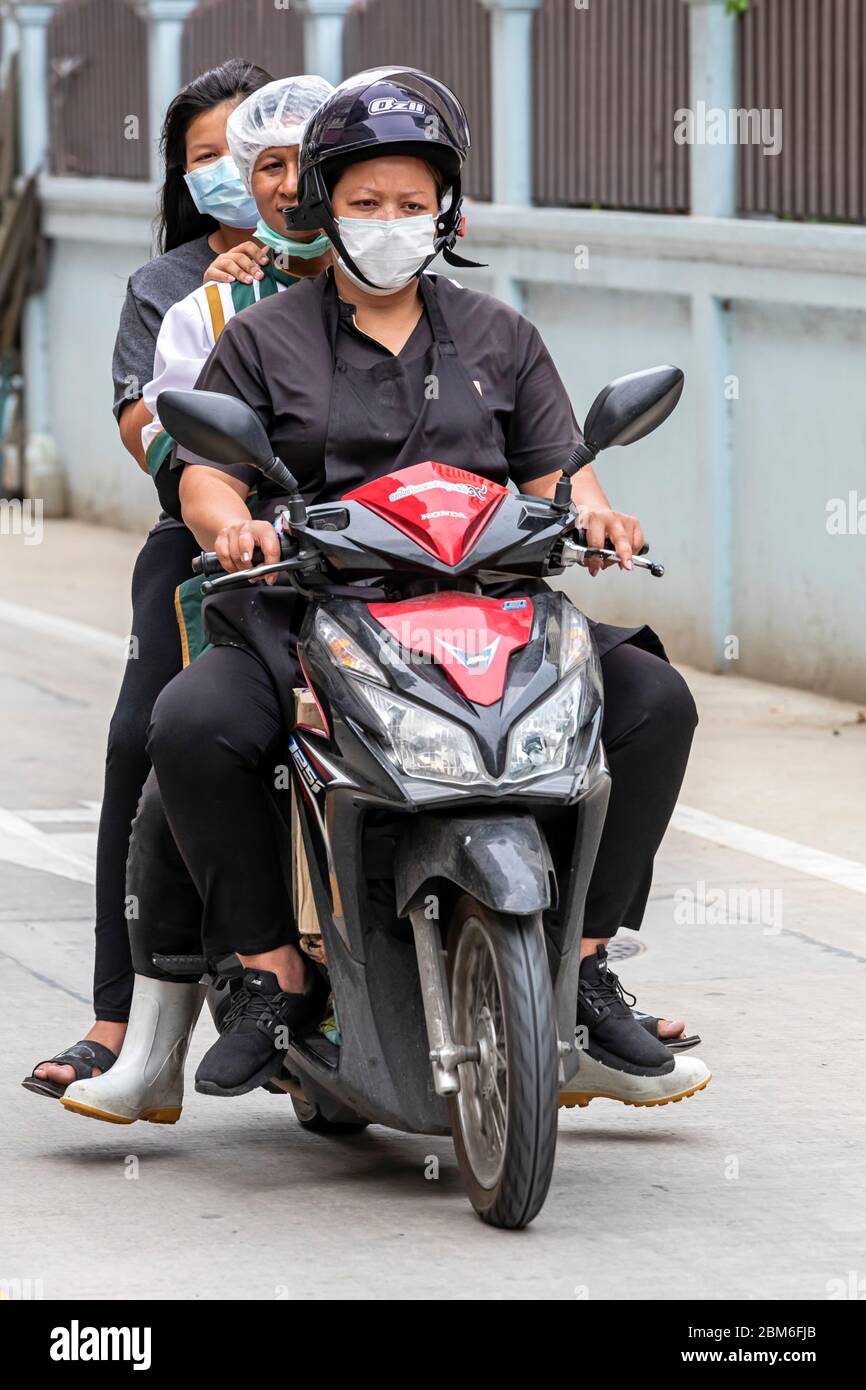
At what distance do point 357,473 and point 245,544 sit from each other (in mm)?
351

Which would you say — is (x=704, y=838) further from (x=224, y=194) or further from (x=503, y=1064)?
(x=503, y=1064)

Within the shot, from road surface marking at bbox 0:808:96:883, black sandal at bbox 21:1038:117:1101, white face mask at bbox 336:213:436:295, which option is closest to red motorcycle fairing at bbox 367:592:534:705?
white face mask at bbox 336:213:436:295

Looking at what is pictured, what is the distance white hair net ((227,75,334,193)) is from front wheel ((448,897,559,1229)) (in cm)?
163

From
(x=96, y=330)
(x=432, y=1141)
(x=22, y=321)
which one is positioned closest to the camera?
(x=432, y=1141)

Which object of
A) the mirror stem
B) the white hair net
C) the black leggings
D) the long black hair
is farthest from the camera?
the long black hair

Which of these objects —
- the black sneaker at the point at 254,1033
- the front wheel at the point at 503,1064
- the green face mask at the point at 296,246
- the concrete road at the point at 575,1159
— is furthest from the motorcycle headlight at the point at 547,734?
the green face mask at the point at 296,246

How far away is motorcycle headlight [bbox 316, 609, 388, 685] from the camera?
4.53 metres

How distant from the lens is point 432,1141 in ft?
17.6

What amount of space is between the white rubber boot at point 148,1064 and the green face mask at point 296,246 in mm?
1427

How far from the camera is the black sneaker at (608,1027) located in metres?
5.03

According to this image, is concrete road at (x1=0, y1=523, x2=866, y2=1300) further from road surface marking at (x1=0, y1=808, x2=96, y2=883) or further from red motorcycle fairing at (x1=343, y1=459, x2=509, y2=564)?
red motorcycle fairing at (x1=343, y1=459, x2=509, y2=564)
